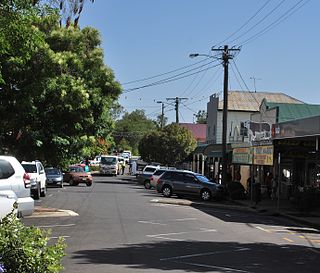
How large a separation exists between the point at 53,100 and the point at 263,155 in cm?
1413

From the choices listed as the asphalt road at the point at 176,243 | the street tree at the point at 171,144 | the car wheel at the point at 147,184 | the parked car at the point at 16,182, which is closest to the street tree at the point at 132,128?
the street tree at the point at 171,144

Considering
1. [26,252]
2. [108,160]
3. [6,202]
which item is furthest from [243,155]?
[108,160]

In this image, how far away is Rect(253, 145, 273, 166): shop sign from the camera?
27.6 metres

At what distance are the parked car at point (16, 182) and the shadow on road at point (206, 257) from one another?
238cm

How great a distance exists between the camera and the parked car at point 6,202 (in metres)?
11.2

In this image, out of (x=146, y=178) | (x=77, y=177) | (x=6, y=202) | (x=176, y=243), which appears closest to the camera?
(x=6, y=202)

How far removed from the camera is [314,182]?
103 feet

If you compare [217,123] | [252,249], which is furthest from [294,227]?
[217,123]

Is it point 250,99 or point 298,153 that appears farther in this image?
point 250,99

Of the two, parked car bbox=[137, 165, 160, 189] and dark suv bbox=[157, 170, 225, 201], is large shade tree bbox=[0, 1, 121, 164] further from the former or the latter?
parked car bbox=[137, 165, 160, 189]

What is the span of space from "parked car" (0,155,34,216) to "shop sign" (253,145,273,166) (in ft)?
54.1

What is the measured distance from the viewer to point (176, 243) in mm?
13109

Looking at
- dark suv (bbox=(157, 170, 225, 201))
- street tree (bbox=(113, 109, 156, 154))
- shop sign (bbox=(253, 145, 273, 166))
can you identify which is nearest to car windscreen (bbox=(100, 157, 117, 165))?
dark suv (bbox=(157, 170, 225, 201))

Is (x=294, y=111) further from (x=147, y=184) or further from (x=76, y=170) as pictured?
(x=76, y=170)
